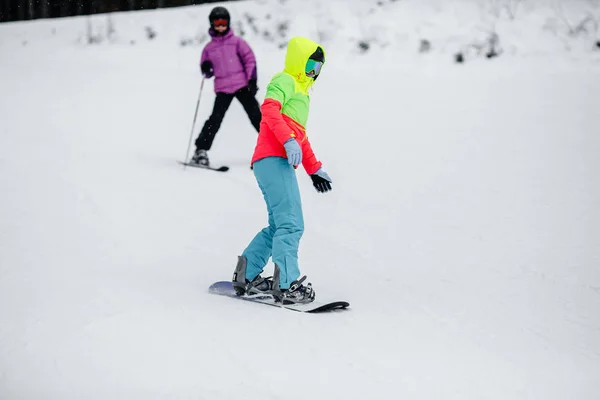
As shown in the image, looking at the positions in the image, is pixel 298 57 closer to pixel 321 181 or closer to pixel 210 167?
pixel 321 181

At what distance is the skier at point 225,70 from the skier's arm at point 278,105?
3509mm

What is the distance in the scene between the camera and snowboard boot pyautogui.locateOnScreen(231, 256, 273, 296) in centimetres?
423

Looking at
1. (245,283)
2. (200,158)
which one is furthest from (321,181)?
(200,158)

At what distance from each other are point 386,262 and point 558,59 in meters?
5.67

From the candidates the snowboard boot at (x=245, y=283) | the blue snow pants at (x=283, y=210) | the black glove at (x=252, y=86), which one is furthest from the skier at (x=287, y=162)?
the black glove at (x=252, y=86)

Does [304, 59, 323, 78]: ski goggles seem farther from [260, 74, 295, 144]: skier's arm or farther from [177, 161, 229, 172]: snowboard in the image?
[177, 161, 229, 172]: snowboard

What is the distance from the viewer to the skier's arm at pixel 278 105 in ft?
12.8

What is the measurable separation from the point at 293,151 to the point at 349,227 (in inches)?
82.2

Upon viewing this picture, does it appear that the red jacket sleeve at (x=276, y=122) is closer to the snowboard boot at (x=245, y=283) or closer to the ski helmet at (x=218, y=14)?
the snowboard boot at (x=245, y=283)

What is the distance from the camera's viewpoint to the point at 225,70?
754cm

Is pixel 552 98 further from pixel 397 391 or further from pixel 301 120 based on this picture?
pixel 397 391

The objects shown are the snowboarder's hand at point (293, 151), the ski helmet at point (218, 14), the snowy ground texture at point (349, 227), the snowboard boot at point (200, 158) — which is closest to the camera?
the snowy ground texture at point (349, 227)

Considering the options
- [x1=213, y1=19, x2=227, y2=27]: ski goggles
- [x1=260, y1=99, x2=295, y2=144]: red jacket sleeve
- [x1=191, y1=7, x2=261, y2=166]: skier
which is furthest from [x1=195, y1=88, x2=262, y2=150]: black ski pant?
[x1=260, y1=99, x2=295, y2=144]: red jacket sleeve

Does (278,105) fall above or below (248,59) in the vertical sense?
below
